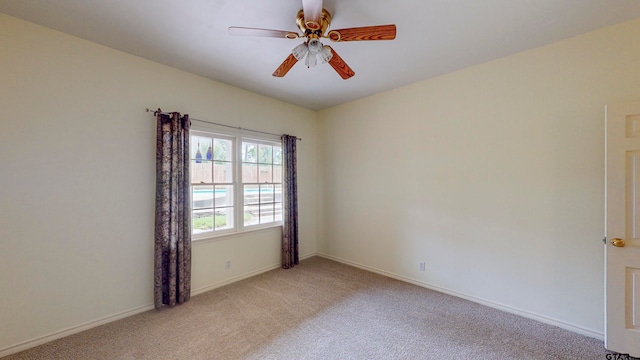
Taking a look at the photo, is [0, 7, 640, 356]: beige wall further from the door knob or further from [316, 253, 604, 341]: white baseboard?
the door knob

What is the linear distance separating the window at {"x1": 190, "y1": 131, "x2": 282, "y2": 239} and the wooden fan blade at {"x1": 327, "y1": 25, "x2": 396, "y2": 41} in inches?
91.0

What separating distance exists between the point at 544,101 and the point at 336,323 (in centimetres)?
315

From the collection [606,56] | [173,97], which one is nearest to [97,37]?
[173,97]

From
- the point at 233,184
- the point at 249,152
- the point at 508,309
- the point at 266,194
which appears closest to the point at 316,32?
the point at 249,152

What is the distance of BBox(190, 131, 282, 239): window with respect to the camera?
3.32 meters

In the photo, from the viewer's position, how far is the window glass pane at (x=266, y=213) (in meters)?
4.07

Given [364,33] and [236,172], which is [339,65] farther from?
[236,172]

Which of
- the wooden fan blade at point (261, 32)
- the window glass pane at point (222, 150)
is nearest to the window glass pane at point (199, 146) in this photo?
the window glass pane at point (222, 150)

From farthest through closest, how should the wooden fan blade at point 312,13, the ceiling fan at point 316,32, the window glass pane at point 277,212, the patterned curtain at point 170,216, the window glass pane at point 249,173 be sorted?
the window glass pane at point 277,212 < the window glass pane at point 249,173 < the patterned curtain at point 170,216 < the ceiling fan at point 316,32 < the wooden fan blade at point 312,13

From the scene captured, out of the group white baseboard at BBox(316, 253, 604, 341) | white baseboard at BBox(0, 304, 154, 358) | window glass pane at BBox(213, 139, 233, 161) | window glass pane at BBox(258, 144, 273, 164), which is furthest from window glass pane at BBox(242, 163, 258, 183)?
white baseboard at BBox(316, 253, 604, 341)

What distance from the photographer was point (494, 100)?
2.85 meters

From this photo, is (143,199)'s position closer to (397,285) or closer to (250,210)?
(250,210)

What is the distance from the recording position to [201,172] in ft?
10.9

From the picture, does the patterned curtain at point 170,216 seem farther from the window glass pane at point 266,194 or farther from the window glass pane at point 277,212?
the window glass pane at point 277,212
